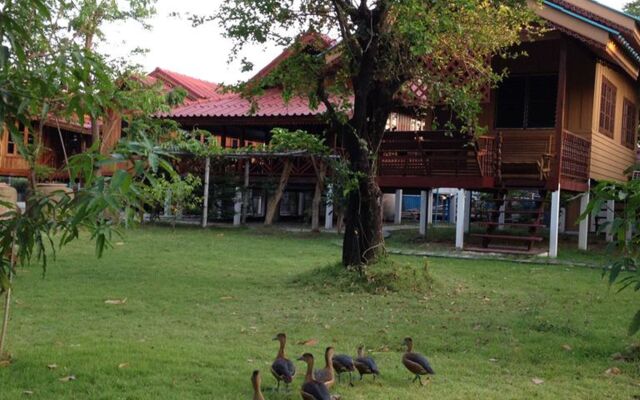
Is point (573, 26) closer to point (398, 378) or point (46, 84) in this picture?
point (398, 378)

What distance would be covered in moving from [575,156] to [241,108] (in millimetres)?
10393

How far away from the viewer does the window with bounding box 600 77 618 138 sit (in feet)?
53.2

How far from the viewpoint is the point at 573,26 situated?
1345cm

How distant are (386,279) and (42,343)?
460cm

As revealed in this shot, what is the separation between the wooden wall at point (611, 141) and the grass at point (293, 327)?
205 inches

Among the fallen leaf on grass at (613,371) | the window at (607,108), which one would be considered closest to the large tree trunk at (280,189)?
the window at (607,108)

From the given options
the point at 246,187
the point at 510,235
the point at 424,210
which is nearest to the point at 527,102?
the point at 424,210

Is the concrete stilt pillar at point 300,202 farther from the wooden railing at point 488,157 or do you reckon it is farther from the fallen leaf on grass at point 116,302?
the fallen leaf on grass at point 116,302

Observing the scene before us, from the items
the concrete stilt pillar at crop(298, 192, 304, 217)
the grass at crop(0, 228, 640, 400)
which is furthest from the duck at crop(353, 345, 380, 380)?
the concrete stilt pillar at crop(298, 192, 304, 217)

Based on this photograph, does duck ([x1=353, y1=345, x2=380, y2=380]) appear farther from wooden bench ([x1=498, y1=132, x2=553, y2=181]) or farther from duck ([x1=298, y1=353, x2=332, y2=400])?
wooden bench ([x1=498, y1=132, x2=553, y2=181])

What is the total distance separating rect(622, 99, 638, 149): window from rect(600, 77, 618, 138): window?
1234mm

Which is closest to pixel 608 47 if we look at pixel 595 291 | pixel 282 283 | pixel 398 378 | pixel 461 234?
pixel 461 234

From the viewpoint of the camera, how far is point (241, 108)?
69.7ft

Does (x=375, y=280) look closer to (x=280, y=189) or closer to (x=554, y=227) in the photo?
(x=554, y=227)
